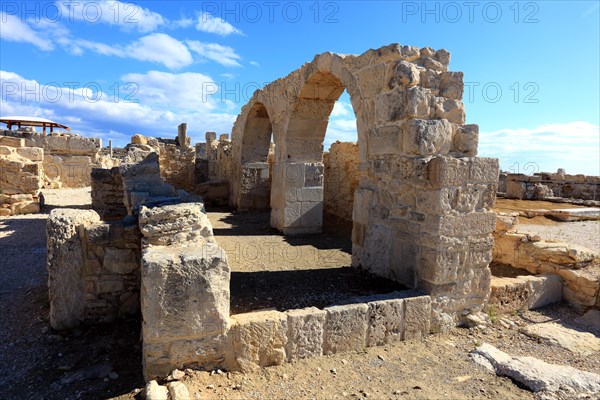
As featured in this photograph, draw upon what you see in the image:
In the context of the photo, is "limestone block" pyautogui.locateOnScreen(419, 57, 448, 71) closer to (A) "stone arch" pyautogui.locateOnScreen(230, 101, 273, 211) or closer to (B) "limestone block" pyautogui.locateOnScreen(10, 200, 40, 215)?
(A) "stone arch" pyautogui.locateOnScreen(230, 101, 273, 211)

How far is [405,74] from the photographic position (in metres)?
3.48

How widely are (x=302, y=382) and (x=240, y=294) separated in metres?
1.30

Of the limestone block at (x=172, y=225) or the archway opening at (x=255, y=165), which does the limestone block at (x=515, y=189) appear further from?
the limestone block at (x=172, y=225)

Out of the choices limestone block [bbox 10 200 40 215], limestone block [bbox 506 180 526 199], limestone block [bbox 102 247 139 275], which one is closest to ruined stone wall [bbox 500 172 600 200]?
limestone block [bbox 506 180 526 199]

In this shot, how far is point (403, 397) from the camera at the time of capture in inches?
96.7

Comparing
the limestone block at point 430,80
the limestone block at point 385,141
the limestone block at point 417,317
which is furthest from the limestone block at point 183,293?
the limestone block at point 430,80

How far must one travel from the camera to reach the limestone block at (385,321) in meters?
3.03

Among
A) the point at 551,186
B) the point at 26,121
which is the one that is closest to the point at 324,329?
the point at 551,186

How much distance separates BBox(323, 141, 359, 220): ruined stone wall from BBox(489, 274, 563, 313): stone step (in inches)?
177

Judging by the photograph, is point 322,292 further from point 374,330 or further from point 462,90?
point 462,90

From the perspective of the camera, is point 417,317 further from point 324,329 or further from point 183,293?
point 183,293

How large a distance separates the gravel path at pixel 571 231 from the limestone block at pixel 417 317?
4.74m

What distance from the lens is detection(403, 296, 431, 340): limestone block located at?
10.5ft

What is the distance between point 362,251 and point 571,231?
6048 millimetres
